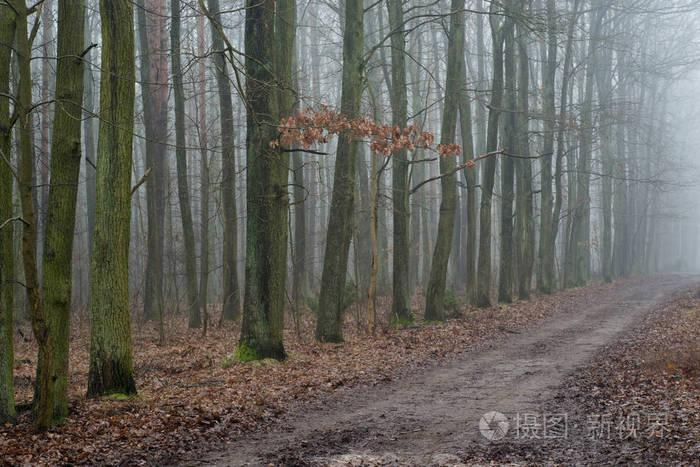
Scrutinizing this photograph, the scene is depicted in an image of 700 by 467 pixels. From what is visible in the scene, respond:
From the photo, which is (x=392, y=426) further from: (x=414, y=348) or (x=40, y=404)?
(x=414, y=348)

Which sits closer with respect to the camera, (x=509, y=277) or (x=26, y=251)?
(x=26, y=251)

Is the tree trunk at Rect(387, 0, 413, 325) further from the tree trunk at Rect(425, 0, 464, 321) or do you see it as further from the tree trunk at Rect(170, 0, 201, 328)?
the tree trunk at Rect(170, 0, 201, 328)

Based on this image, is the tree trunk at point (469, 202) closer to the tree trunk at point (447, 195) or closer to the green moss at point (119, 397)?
the tree trunk at point (447, 195)

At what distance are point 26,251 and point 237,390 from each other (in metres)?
3.69

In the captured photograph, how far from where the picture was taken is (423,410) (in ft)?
24.2

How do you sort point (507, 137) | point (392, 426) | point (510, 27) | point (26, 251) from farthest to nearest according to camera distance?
point (507, 137) < point (510, 27) < point (392, 426) < point (26, 251)

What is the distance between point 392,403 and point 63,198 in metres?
4.93

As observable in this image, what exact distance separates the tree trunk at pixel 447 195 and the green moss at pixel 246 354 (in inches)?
265

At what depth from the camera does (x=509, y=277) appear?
2108cm

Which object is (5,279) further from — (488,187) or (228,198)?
(488,187)

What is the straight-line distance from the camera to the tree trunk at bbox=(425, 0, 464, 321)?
53.0ft

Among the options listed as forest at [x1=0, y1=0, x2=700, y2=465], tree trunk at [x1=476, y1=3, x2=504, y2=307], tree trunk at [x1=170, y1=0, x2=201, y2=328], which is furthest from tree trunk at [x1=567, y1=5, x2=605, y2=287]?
tree trunk at [x1=170, y1=0, x2=201, y2=328]

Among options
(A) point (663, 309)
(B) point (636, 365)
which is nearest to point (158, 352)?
(B) point (636, 365)

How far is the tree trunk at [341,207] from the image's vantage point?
42.3ft
